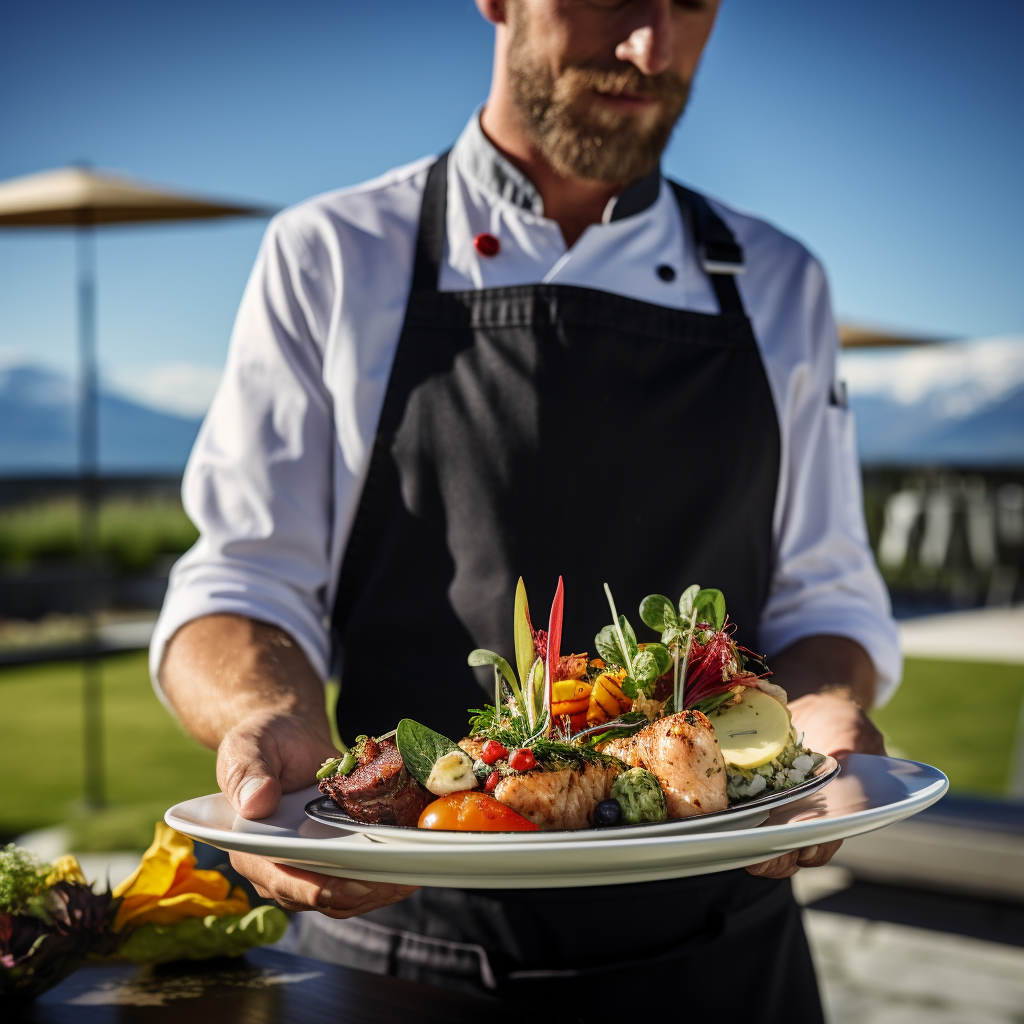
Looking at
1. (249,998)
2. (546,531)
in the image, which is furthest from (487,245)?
(249,998)

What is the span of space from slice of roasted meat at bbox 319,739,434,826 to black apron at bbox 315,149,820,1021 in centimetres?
49

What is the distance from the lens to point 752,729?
1.17 meters

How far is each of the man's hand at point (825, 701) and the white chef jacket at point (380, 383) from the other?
0.19 ft

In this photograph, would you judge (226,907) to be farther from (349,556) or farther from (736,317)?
(736,317)

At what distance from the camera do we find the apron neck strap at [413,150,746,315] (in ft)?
5.66

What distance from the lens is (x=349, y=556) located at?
1.65 meters

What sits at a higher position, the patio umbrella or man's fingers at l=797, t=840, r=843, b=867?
the patio umbrella

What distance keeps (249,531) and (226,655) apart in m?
0.22

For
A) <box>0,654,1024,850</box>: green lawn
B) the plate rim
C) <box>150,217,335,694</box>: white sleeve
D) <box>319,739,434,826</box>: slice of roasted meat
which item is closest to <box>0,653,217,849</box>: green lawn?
<box>0,654,1024,850</box>: green lawn

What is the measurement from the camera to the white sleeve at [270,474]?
1.53 meters

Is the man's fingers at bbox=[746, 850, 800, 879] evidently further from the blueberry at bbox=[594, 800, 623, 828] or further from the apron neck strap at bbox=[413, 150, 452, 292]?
the apron neck strap at bbox=[413, 150, 452, 292]

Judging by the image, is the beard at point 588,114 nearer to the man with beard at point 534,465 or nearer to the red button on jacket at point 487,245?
the man with beard at point 534,465

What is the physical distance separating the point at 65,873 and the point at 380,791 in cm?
57

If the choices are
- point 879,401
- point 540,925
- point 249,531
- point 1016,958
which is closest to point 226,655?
point 249,531
